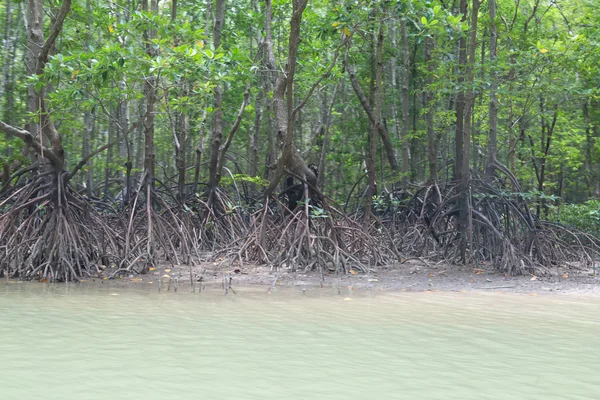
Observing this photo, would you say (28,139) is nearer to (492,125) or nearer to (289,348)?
(289,348)

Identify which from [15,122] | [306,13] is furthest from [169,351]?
[15,122]

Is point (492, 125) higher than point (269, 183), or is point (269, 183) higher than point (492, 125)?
point (492, 125)

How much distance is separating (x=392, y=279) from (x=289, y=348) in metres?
4.01

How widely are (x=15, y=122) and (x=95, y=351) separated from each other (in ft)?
A: 40.0

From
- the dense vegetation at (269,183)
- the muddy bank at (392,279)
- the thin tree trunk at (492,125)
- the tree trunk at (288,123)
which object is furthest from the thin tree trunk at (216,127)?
the thin tree trunk at (492,125)

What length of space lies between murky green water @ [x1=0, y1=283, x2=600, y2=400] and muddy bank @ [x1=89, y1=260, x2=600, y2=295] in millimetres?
1088

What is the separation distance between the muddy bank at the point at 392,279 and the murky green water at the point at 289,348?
3.57 feet

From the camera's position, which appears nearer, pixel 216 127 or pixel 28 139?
pixel 28 139

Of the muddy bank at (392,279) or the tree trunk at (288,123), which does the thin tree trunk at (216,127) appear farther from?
the muddy bank at (392,279)

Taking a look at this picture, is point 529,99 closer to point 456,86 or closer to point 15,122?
point 456,86

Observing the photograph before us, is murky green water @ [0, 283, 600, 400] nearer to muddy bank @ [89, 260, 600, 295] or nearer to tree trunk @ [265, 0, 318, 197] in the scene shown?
muddy bank @ [89, 260, 600, 295]

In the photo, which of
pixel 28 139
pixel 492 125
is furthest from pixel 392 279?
pixel 28 139

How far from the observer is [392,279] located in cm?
743

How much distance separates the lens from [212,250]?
8.94 metres
